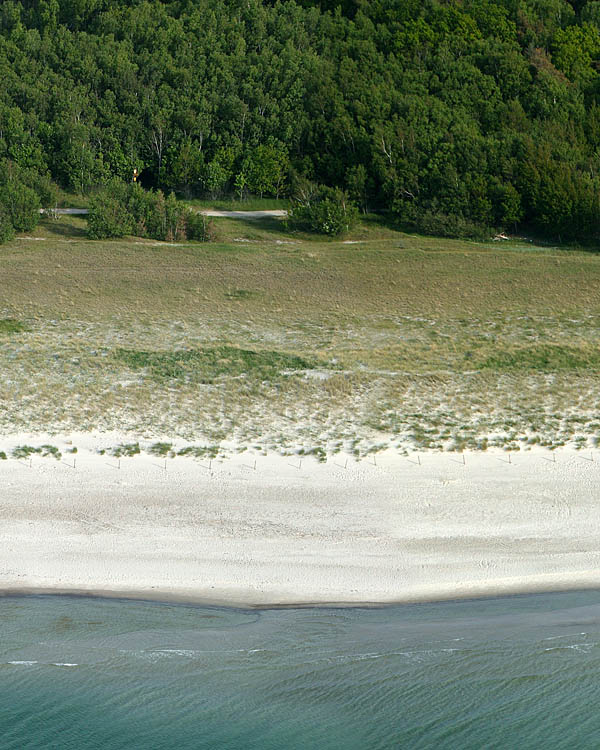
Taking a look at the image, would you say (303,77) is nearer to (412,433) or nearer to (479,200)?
(479,200)

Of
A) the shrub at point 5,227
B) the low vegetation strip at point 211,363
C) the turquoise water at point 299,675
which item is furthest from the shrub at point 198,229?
the turquoise water at point 299,675

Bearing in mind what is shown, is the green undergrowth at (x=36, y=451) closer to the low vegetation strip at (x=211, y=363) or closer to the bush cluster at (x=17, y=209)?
the low vegetation strip at (x=211, y=363)

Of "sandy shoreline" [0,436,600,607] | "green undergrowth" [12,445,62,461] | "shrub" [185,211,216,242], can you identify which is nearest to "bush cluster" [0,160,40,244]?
"shrub" [185,211,216,242]

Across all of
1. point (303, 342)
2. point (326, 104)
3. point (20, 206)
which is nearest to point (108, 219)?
point (20, 206)

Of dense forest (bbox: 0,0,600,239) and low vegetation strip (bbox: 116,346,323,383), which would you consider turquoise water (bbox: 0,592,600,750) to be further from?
dense forest (bbox: 0,0,600,239)

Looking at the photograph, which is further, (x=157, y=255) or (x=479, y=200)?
(x=479, y=200)

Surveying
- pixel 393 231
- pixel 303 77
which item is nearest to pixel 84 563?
pixel 393 231
